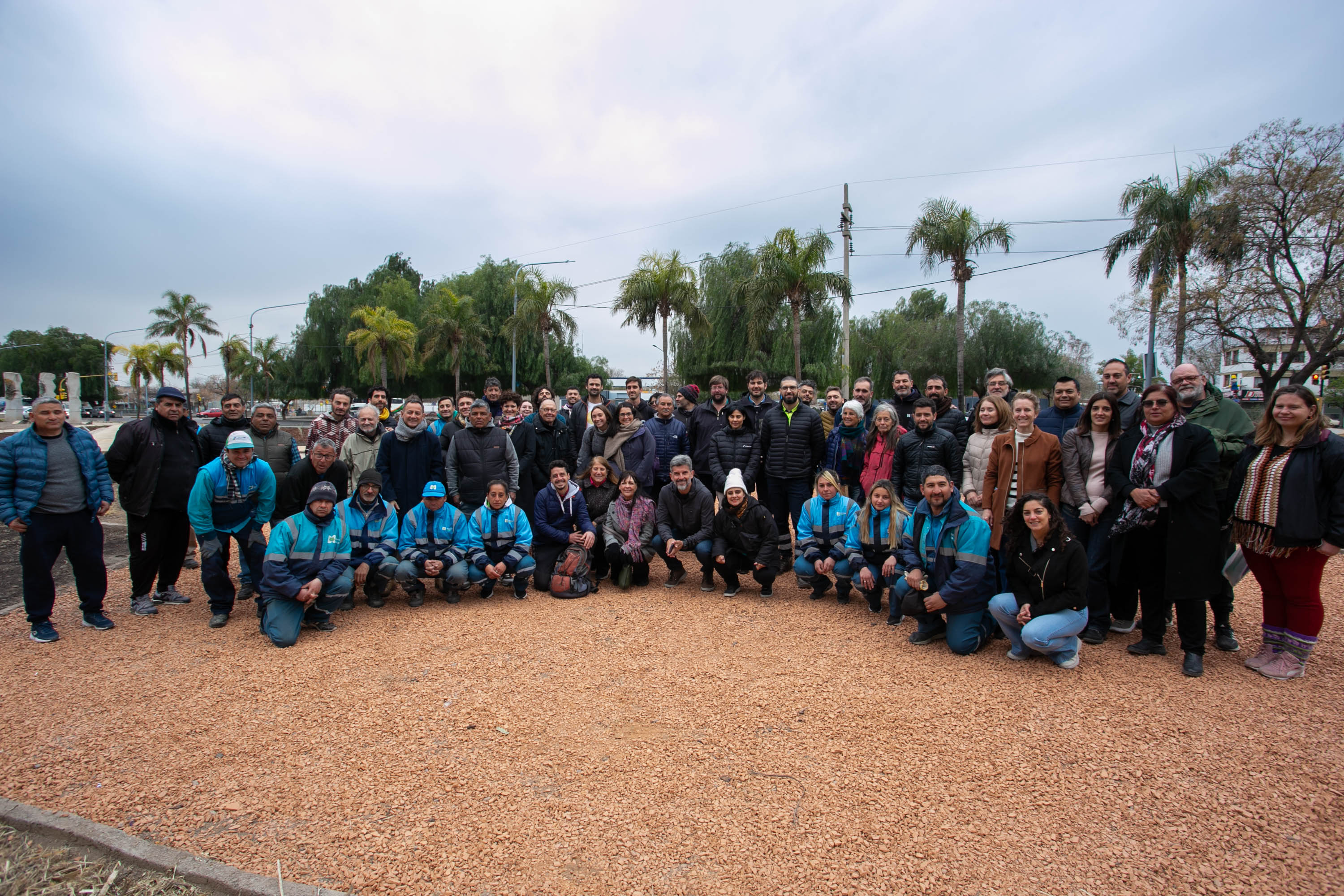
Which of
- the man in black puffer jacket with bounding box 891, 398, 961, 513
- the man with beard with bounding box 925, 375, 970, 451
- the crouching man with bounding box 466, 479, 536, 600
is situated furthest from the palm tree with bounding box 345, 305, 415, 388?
the man in black puffer jacket with bounding box 891, 398, 961, 513

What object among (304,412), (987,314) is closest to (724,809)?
(987,314)

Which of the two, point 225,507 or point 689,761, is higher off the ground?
point 225,507

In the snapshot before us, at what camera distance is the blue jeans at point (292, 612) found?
5.00 meters

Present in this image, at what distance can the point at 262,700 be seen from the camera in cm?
410

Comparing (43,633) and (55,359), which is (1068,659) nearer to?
(43,633)

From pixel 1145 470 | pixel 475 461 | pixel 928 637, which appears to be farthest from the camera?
pixel 475 461

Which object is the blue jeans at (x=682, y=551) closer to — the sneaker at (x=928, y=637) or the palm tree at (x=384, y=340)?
the sneaker at (x=928, y=637)

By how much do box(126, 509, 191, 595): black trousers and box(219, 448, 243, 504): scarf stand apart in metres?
0.50

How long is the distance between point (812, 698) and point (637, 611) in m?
2.15

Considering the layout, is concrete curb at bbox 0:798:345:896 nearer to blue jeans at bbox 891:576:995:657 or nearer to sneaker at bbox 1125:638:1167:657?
blue jeans at bbox 891:576:995:657

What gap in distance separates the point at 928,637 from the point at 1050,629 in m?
0.86

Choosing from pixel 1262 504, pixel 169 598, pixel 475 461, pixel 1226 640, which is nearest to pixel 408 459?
pixel 475 461

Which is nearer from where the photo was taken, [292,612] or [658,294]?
[292,612]

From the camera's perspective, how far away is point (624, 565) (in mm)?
6527
